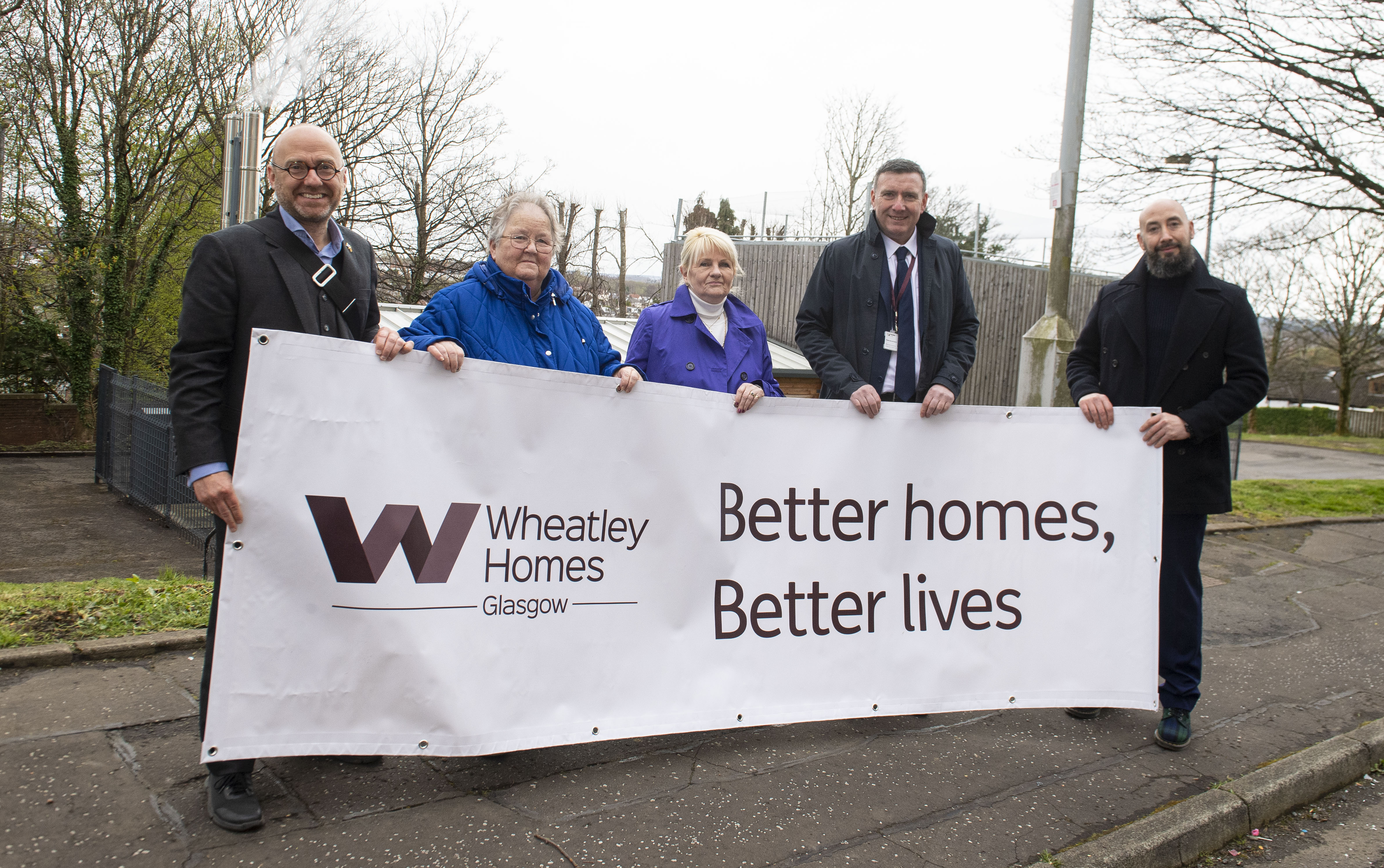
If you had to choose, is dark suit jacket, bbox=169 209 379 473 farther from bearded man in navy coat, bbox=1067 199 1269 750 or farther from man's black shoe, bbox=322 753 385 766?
bearded man in navy coat, bbox=1067 199 1269 750

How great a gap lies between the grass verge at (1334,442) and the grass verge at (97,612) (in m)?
34.0

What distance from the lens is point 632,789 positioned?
313cm

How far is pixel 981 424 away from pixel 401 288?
1014 inches

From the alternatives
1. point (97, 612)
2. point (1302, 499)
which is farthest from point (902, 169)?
point (1302, 499)

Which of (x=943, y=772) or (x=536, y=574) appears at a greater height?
(x=536, y=574)

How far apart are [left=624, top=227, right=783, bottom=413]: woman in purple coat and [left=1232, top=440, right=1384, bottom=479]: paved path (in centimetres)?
1549

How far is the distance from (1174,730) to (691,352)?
2510mm

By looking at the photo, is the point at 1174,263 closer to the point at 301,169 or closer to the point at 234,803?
the point at 301,169

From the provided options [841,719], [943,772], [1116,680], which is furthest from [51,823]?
[1116,680]

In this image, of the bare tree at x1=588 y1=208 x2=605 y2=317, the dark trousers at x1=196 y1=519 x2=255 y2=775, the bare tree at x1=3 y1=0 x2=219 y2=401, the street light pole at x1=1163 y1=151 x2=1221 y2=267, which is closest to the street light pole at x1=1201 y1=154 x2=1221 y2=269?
the street light pole at x1=1163 y1=151 x2=1221 y2=267

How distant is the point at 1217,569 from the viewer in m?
7.41

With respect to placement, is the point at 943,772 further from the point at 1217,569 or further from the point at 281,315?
the point at 1217,569

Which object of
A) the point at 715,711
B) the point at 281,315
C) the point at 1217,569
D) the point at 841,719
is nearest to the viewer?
the point at 281,315

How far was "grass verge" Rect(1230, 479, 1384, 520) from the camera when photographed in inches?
401
